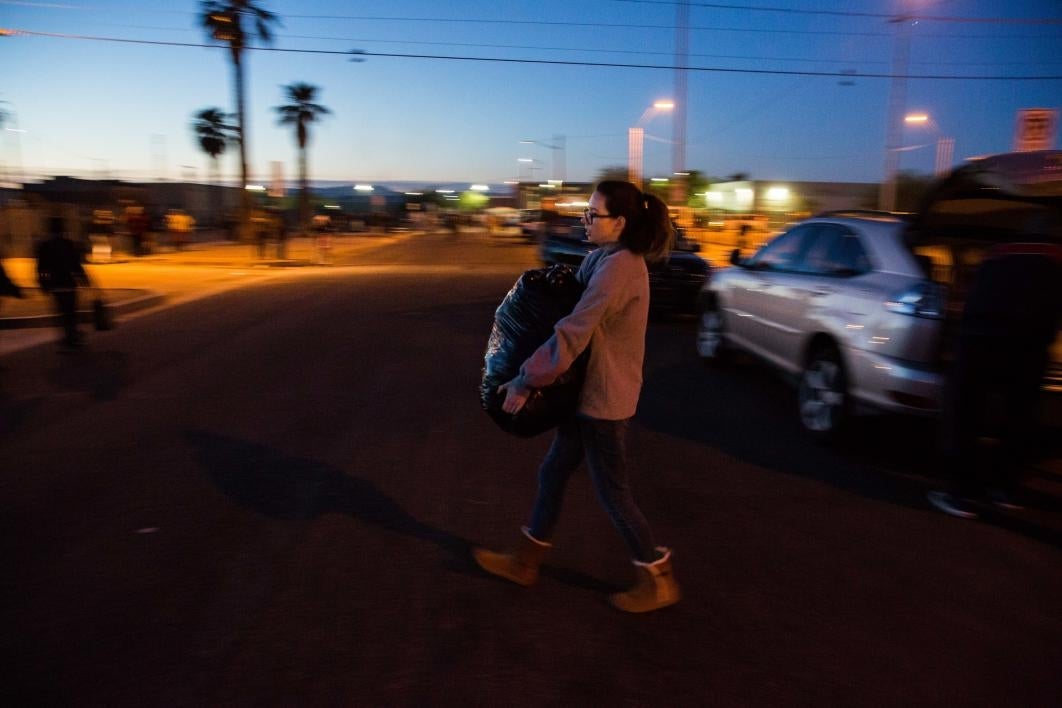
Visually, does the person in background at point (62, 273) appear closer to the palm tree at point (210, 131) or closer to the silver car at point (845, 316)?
the silver car at point (845, 316)

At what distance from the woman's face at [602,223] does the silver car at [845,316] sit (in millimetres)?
2982

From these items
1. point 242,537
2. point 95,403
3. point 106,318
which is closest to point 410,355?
point 95,403

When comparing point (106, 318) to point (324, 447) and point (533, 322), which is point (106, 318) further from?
point (533, 322)

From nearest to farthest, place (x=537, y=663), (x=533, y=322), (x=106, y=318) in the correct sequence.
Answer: (x=537, y=663), (x=533, y=322), (x=106, y=318)

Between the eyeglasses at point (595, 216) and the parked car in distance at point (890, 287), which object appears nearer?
the eyeglasses at point (595, 216)

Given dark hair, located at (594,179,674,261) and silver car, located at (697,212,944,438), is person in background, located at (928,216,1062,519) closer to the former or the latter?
silver car, located at (697,212,944,438)

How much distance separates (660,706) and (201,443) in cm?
441

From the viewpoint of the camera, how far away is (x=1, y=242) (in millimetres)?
22688

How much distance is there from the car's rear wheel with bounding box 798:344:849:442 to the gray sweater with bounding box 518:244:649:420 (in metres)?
3.17

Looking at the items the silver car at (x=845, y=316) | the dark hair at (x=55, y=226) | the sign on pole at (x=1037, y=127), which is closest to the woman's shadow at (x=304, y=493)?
the silver car at (x=845, y=316)

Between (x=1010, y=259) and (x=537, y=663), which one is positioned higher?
(x=1010, y=259)

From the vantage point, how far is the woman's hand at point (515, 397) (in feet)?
11.3

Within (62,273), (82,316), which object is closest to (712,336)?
(62,273)

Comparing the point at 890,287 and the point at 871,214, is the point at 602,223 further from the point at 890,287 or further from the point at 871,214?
the point at 871,214
